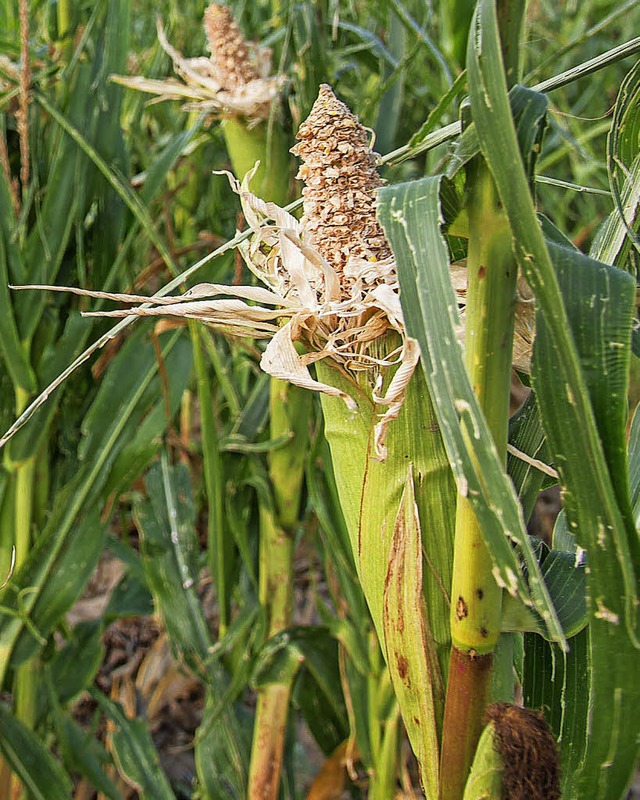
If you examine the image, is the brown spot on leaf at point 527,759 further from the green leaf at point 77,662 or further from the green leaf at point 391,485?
the green leaf at point 77,662

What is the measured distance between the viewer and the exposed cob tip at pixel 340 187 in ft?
1.00

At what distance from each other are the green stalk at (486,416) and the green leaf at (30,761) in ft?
1.95

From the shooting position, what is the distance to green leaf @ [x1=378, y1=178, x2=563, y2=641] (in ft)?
0.66

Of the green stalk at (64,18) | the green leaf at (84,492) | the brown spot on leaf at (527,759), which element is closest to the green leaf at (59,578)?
the green leaf at (84,492)

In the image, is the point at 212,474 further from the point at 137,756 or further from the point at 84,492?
the point at 137,756

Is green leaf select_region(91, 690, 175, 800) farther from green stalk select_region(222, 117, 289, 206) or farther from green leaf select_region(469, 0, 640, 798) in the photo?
green leaf select_region(469, 0, 640, 798)

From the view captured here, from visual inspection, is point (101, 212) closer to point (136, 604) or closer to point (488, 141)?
point (136, 604)

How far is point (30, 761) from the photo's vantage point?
73 cm

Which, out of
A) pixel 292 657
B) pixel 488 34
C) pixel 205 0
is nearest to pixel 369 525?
pixel 488 34

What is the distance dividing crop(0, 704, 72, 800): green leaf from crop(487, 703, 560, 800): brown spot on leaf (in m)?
0.63

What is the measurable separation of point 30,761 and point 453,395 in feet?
2.27

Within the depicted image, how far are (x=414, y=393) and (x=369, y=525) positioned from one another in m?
0.06

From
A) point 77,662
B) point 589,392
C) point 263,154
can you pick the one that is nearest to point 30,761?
point 77,662

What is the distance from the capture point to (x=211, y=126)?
82cm
